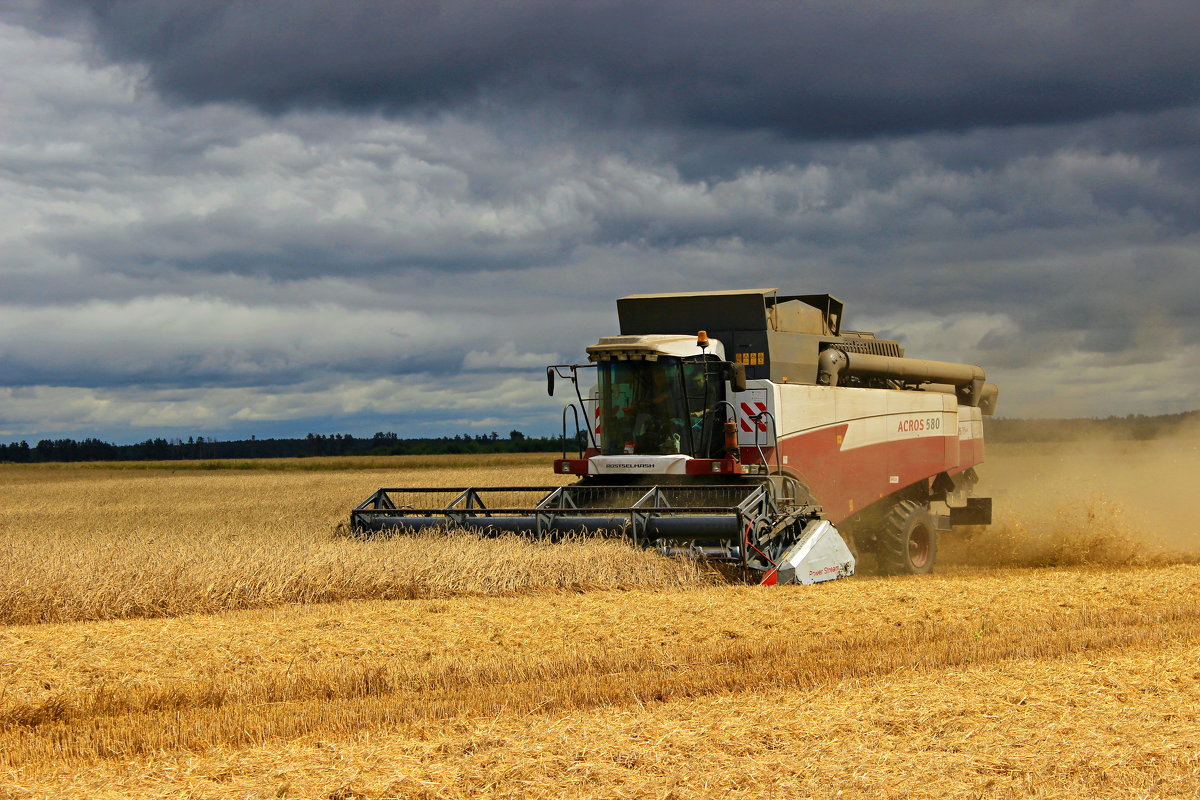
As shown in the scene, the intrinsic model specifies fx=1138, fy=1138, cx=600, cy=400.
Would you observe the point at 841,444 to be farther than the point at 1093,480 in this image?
No

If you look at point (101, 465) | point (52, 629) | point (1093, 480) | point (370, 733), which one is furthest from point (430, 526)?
point (101, 465)

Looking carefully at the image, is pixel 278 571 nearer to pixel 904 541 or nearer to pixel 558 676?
pixel 558 676

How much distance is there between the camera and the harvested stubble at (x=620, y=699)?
471cm

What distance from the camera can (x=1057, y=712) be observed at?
566 cm

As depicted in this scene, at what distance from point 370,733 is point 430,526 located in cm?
655

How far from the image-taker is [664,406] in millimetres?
12250

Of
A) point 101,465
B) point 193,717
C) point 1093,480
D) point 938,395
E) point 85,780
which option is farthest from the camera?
point 101,465

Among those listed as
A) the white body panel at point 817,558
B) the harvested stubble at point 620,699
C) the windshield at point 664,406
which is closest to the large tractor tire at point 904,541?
the white body panel at point 817,558

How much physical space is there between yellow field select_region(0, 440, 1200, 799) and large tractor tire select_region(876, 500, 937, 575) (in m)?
1.03

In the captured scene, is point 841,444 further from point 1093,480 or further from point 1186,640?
point 1093,480

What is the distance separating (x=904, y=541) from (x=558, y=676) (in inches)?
290

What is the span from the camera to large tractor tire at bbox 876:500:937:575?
13086 mm

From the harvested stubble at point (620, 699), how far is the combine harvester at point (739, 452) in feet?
5.24

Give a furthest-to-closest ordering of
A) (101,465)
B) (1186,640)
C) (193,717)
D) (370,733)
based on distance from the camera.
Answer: (101,465)
(1186,640)
(193,717)
(370,733)
